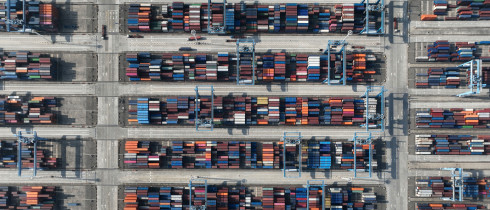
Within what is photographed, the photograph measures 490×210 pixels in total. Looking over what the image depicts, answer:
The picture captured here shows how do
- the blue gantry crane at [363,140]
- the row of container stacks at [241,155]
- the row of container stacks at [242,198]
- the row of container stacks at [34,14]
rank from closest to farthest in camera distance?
the row of container stacks at [34,14], the blue gantry crane at [363,140], the row of container stacks at [242,198], the row of container stacks at [241,155]

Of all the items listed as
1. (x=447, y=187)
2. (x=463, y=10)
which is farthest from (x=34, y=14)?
(x=447, y=187)

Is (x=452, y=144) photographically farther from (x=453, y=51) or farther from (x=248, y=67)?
(x=248, y=67)

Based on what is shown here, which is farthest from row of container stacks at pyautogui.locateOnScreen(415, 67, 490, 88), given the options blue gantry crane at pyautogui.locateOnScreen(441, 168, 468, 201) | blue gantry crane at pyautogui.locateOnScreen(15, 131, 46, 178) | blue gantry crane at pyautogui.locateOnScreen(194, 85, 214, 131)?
blue gantry crane at pyautogui.locateOnScreen(15, 131, 46, 178)

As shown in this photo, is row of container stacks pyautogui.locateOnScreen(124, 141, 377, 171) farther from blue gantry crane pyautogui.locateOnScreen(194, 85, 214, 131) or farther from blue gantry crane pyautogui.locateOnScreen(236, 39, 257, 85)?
blue gantry crane pyautogui.locateOnScreen(236, 39, 257, 85)

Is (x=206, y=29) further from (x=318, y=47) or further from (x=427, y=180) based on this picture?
(x=427, y=180)

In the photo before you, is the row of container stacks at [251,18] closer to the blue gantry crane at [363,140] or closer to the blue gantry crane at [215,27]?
the blue gantry crane at [215,27]

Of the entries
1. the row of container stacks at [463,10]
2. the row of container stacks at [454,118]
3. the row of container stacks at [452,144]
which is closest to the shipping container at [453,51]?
the row of container stacks at [463,10]

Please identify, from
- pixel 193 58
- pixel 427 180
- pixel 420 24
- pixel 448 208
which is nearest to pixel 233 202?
pixel 193 58
